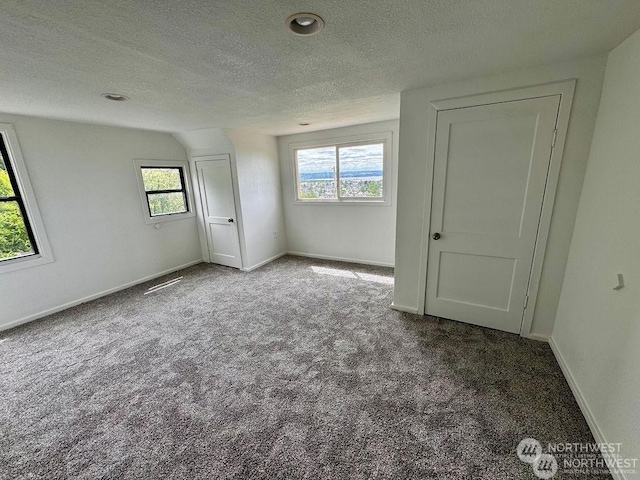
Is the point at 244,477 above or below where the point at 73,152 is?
below

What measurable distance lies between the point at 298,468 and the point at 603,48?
10.2 feet

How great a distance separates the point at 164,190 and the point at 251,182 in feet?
4.70

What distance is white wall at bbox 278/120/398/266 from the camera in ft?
13.5

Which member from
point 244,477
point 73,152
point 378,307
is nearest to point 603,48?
point 378,307

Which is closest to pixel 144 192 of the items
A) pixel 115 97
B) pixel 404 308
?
pixel 115 97

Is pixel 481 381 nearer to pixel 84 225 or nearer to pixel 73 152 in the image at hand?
pixel 84 225

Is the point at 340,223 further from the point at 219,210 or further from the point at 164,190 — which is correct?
the point at 164,190

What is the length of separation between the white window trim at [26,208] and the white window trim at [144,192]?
1144 mm

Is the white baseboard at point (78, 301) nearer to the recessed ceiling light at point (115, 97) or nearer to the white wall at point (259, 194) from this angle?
the white wall at point (259, 194)

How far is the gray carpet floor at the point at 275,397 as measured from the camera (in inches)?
55.6

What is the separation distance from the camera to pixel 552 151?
6.46 feet

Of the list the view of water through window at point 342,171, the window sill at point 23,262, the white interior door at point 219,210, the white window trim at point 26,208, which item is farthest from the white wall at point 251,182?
the window sill at point 23,262

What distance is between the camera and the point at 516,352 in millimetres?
2146

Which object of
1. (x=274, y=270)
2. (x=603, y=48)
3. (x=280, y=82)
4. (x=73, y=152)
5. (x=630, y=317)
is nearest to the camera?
(x=630, y=317)
